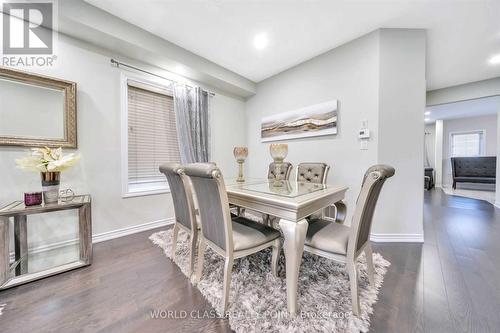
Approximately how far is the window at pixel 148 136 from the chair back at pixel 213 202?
1708 millimetres

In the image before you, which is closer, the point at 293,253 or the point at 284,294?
the point at 293,253

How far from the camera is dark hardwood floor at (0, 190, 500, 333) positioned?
1.09 metres

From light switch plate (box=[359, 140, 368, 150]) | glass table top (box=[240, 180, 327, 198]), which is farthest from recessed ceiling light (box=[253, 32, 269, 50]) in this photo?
glass table top (box=[240, 180, 327, 198])

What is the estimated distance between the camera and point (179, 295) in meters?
1.34

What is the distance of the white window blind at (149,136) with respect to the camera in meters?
2.58

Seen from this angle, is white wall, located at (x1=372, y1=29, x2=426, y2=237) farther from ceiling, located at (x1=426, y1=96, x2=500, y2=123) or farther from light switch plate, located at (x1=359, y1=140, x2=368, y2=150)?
ceiling, located at (x1=426, y1=96, x2=500, y2=123)

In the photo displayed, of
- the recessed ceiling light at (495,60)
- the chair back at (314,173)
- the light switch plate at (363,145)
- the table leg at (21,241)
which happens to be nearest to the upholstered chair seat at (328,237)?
the chair back at (314,173)

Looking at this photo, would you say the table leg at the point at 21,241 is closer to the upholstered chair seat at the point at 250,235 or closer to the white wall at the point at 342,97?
the upholstered chair seat at the point at 250,235

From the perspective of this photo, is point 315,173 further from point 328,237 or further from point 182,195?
point 182,195

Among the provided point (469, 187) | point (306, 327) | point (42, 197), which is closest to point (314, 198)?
point (306, 327)

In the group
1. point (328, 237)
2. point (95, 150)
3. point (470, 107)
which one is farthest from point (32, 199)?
point (470, 107)

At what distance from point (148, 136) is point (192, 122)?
674 millimetres

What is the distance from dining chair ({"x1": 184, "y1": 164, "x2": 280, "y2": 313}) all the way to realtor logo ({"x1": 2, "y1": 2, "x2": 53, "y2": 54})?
7.25 ft

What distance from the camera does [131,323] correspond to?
1.10m
